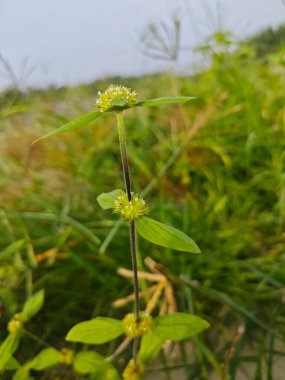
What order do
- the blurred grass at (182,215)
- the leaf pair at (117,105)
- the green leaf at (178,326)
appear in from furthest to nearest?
the blurred grass at (182,215) → the green leaf at (178,326) → the leaf pair at (117,105)

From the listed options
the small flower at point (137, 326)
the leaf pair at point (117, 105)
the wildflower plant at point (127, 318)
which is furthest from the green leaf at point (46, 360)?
the leaf pair at point (117, 105)

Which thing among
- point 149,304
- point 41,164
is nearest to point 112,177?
point 41,164

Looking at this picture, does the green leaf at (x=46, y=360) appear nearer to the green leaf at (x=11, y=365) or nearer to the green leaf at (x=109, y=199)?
the green leaf at (x=11, y=365)

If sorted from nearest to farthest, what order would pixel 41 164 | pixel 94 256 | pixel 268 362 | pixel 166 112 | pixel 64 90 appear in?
1. pixel 268 362
2. pixel 94 256
3. pixel 41 164
4. pixel 166 112
5. pixel 64 90

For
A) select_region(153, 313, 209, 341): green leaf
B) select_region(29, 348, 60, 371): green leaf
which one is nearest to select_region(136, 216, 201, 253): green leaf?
select_region(153, 313, 209, 341): green leaf

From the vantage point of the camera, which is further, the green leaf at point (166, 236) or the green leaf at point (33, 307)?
the green leaf at point (33, 307)

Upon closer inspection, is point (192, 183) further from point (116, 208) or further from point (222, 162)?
point (116, 208)

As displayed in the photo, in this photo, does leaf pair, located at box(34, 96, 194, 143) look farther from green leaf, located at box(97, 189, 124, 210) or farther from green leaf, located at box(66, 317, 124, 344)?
green leaf, located at box(66, 317, 124, 344)
